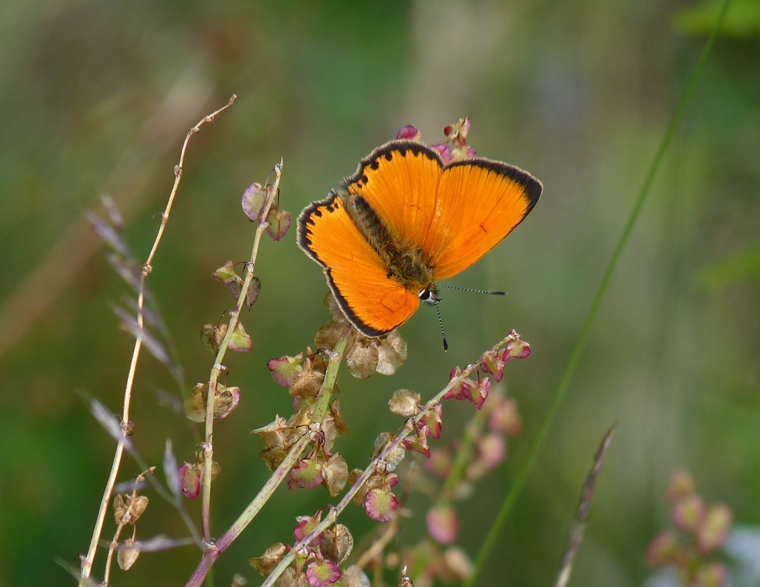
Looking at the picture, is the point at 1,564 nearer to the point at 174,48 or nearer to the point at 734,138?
the point at 174,48

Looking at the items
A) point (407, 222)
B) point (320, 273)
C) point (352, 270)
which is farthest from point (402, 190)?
point (320, 273)

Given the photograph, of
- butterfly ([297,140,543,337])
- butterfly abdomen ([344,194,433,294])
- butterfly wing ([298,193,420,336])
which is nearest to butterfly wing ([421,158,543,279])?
butterfly ([297,140,543,337])

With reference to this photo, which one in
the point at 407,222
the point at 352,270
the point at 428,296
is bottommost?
the point at 352,270

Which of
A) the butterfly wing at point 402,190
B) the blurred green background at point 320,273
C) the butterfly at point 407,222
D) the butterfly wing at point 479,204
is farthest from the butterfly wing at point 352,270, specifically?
the blurred green background at point 320,273

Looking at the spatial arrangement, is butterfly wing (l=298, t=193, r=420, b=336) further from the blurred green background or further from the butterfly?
the blurred green background

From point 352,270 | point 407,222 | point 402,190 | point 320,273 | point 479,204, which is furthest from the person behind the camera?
point 320,273

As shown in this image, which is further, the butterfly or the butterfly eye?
the butterfly eye

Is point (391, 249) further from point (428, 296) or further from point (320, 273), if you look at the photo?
point (320, 273)

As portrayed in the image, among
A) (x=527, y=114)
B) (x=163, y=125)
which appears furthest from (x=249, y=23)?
(x=527, y=114)
